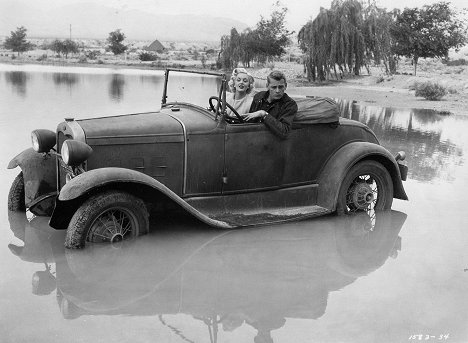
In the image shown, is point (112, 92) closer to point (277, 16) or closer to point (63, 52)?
point (277, 16)

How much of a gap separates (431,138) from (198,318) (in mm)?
9343

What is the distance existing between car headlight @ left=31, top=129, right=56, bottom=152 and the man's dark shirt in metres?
2.09

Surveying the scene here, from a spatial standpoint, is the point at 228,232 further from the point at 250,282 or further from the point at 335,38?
the point at 335,38

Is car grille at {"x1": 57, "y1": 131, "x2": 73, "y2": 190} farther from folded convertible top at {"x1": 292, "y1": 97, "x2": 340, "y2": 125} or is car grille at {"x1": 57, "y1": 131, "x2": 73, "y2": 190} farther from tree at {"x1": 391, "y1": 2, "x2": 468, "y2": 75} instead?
tree at {"x1": 391, "y1": 2, "x2": 468, "y2": 75}

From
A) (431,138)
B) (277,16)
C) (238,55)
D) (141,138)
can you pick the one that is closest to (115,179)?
(141,138)

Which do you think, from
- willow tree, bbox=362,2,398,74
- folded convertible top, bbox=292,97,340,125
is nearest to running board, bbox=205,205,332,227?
folded convertible top, bbox=292,97,340,125

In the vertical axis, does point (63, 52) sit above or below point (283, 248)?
above

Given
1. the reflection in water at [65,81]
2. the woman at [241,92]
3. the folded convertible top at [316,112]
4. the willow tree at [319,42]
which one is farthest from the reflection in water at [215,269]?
the willow tree at [319,42]

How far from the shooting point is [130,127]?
5121mm

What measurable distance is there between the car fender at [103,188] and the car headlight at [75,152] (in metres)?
0.15

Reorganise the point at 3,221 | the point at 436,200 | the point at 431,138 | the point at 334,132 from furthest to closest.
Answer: the point at 431,138, the point at 436,200, the point at 334,132, the point at 3,221

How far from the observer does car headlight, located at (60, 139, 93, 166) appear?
4.65 metres

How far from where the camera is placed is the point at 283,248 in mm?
5164

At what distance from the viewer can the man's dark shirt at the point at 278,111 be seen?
5.55 metres
